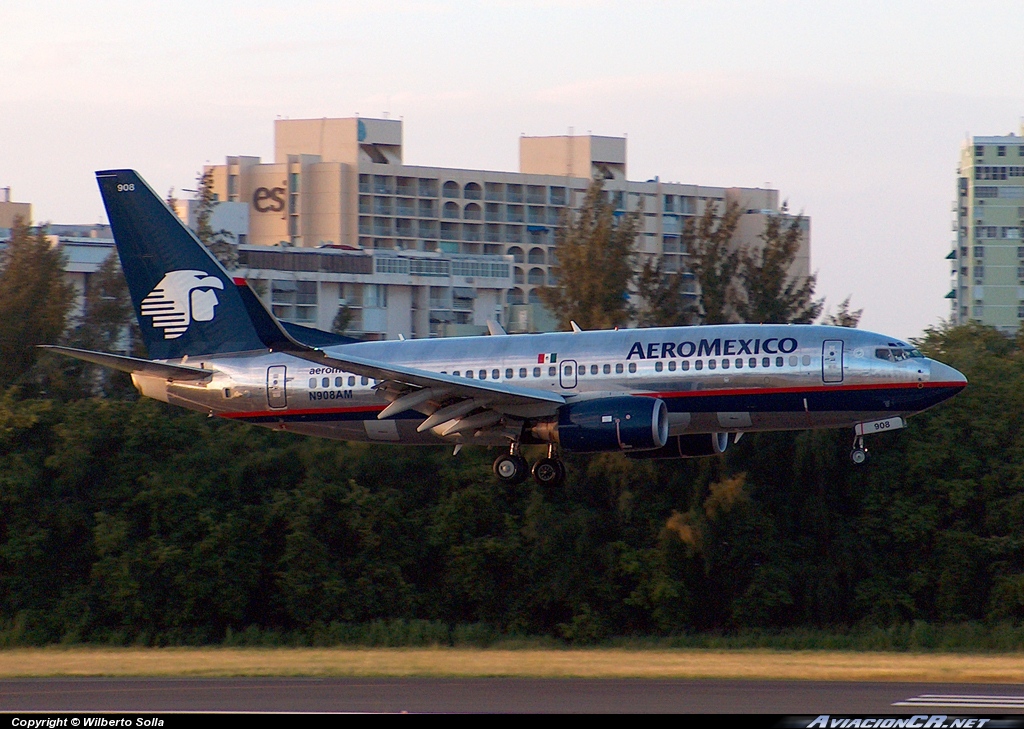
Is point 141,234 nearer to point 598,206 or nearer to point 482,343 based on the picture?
point 482,343

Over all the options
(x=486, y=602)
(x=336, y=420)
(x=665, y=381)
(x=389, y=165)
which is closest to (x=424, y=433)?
(x=336, y=420)

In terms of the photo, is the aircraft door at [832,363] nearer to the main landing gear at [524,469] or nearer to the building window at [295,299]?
the main landing gear at [524,469]

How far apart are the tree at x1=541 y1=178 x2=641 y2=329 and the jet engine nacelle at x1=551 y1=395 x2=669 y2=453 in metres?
21.0

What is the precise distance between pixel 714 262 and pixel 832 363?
24681 mm

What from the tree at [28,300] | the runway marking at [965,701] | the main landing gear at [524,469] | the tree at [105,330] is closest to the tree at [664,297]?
the main landing gear at [524,469]

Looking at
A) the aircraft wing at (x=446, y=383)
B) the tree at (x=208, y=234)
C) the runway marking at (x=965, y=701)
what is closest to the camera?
the runway marking at (x=965, y=701)

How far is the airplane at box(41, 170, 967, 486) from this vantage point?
38.3 m

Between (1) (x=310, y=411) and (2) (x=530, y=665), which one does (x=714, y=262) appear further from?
(2) (x=530, y=665)

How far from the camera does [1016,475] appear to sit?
55.4 m

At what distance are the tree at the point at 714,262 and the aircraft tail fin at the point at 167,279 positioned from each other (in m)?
23.1

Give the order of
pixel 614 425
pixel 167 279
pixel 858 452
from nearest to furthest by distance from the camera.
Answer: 1. pixel 614 425
2. pixel 858 452
3. pixel 167 279

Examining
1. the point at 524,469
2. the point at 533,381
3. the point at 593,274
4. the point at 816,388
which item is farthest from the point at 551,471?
the point at 593,274

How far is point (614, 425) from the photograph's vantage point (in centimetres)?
3775

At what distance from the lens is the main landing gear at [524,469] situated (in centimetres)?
4094
